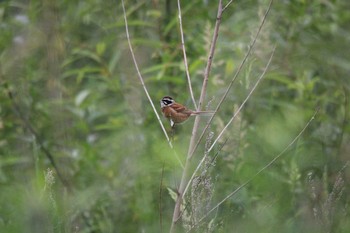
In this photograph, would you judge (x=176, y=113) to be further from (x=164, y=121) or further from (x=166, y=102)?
(x=164, y=121)

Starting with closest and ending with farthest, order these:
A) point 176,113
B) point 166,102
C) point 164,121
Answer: point 176,113
point 166,102
point 164,121

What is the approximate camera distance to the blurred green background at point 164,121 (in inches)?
89.2

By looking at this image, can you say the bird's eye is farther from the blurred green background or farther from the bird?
the blurred green background

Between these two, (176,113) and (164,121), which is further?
(164,121)

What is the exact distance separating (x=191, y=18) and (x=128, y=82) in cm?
58

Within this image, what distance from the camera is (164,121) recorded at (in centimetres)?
384

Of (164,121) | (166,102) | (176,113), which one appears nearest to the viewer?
(176,113)

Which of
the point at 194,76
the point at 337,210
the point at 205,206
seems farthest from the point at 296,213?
the point at 194,76

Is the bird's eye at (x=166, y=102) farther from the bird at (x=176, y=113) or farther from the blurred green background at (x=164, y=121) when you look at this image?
the blurred green background at (x=164, y=121)

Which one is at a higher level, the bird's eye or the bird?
the bird

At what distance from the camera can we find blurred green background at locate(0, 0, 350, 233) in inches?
89.2


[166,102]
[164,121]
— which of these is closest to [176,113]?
[166,102]

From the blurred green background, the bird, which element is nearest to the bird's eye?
the bird

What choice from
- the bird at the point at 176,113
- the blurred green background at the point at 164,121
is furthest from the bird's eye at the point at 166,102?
the blurred green background at the point at 164,121
